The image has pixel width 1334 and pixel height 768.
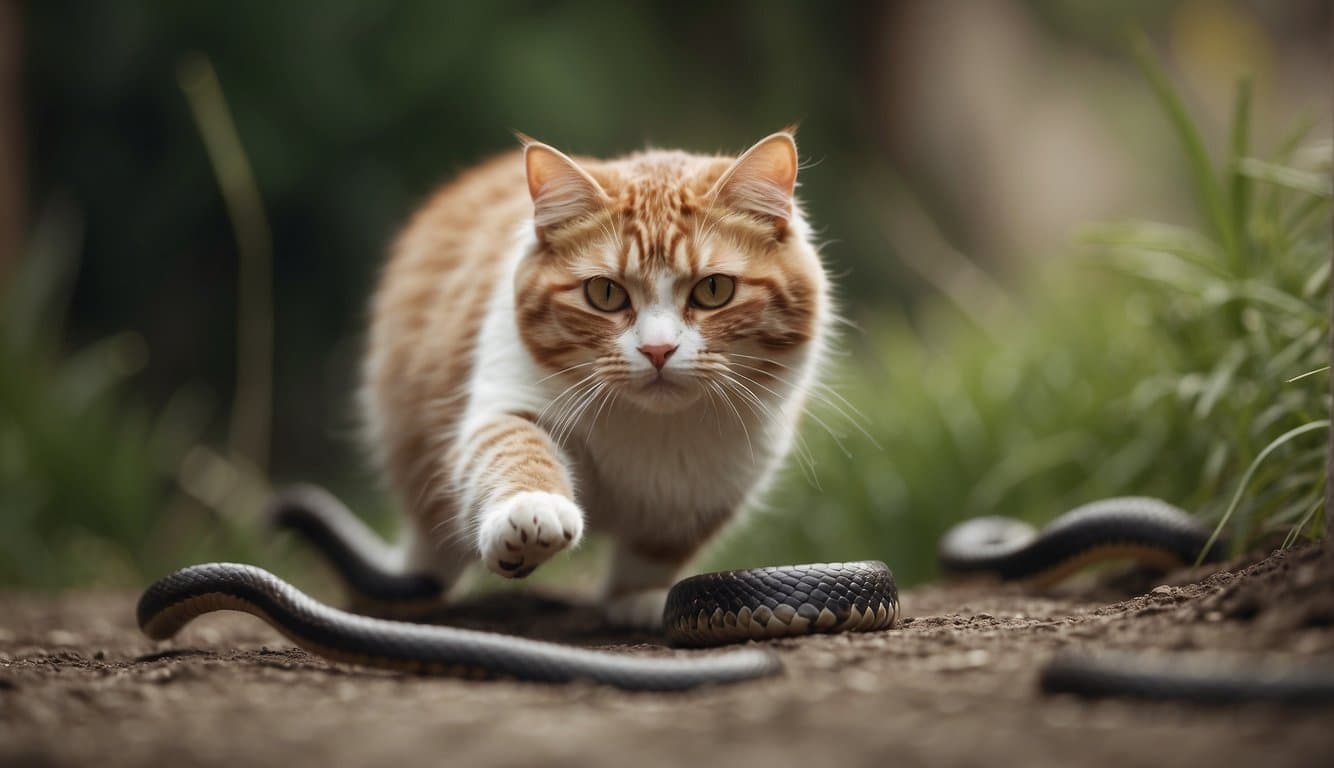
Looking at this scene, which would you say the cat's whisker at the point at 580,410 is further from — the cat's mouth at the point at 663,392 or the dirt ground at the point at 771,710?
the dirt ground at the point at 771,710

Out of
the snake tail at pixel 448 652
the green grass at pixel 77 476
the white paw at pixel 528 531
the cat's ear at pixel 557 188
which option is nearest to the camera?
the snake tail at pixel 448 652

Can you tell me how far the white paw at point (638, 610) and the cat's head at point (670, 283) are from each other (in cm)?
68

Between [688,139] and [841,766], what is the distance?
702cm

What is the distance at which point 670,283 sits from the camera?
8.63ft

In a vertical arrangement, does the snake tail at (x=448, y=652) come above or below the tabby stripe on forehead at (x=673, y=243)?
below

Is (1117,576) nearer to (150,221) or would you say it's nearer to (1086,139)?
(150,221)

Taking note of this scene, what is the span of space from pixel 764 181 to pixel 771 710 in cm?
147

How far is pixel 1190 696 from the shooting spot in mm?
1539

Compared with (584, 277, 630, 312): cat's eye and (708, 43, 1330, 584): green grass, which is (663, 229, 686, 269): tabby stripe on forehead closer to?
(584, 277, 630, 312): cat's eye

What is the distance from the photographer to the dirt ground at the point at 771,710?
147 cm

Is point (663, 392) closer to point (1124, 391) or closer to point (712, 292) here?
point (712, 292)

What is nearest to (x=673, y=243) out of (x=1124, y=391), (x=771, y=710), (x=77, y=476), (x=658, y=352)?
(x=658, y=352)

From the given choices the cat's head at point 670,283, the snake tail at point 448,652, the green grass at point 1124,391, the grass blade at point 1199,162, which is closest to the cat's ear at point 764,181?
the cat's head at point 670,283

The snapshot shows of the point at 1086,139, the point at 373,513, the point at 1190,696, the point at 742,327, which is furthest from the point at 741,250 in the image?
the point at 1086,139
